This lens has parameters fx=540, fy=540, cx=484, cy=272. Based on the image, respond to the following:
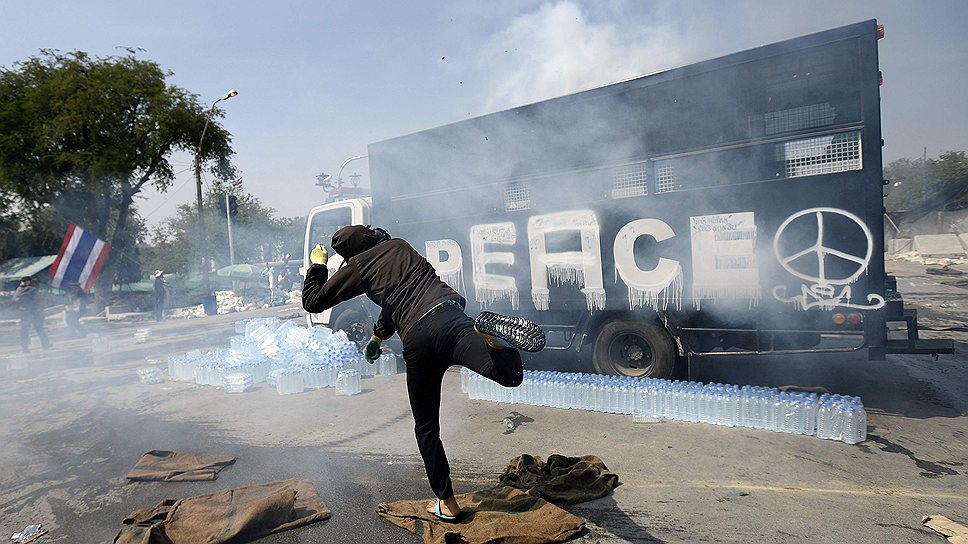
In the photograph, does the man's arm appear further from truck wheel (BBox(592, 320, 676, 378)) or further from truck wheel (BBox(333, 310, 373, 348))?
truck wheel (BBox(333, 310, 373, 348))

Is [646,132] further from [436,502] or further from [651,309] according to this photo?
[436,502]

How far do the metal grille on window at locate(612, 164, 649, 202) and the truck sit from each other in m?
0.02

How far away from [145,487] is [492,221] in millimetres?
4411

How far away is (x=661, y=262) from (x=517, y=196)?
6.22 ft

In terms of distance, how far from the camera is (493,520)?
3143 millimetres

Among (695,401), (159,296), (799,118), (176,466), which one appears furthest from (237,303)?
(799,118)

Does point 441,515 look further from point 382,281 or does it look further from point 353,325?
point 353,325

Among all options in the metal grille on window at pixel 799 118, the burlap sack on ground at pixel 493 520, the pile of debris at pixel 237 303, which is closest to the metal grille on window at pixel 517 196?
the metal grille on window at pixel 799 118

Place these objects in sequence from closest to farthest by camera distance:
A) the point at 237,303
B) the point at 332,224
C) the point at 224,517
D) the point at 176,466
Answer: the point at 224,517 → the point at 176,466 → the point at 332,224 → the point at 237,303

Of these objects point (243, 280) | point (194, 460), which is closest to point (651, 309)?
point (194, 460)

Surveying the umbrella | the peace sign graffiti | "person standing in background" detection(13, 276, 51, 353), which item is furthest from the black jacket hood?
the umbrella

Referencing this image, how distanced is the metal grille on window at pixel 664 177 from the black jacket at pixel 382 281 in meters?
3.33

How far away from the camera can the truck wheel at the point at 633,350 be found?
5.73 metres

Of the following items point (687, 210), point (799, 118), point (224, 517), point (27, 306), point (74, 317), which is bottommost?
point (224, 517)
